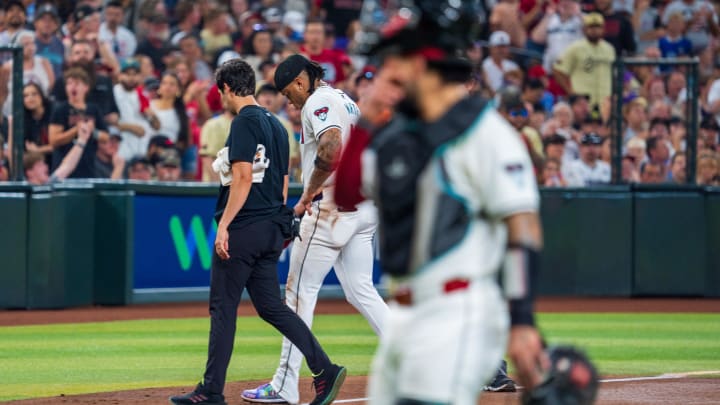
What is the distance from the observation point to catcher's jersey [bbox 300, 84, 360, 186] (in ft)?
26.4

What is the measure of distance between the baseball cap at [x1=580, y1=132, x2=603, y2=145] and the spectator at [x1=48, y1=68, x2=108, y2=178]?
586 centimetres

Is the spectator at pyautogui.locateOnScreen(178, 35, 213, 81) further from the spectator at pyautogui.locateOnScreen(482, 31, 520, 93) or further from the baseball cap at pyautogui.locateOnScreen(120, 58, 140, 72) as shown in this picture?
the spectator at pyautogui.locateOnScreen(482, 31, 520, 93)

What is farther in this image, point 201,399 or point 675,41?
point 675,41

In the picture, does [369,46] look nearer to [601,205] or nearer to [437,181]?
[437,181]

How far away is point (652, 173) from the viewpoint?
1588 centimetres

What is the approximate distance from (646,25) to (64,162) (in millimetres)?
10252

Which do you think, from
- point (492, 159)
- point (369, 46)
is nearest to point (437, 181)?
point (492, 159)

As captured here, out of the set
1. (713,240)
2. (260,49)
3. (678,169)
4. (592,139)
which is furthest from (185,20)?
(713,240)

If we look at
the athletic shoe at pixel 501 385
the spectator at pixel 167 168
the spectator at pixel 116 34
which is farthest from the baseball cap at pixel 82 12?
the athletic shoe at pixel 501 385

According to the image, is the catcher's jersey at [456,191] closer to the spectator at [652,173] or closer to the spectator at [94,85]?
the spectator at [94,85]

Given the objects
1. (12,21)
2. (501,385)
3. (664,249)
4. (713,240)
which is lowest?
(501,385)

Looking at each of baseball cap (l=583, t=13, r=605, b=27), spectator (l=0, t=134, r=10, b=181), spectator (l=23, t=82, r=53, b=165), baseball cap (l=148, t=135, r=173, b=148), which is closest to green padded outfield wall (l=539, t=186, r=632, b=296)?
baseball cap (l=583, t=13, r=605, b=27)

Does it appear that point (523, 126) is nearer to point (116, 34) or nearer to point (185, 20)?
point (185, 20)

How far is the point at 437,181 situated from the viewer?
4098 millimetres
